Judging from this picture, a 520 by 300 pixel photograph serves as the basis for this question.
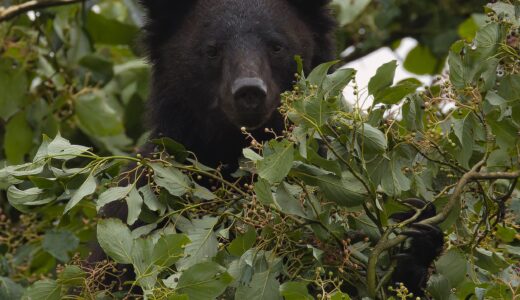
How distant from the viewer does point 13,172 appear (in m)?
4.18

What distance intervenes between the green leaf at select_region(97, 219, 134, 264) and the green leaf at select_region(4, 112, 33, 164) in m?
2.59

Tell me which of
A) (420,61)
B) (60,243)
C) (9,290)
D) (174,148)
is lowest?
(420,61)

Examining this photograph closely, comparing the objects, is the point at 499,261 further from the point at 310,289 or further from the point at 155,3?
the point at 155,3

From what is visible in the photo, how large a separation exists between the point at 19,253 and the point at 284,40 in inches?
71.0

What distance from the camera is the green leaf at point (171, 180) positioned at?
4206mm

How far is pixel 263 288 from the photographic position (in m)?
3.88

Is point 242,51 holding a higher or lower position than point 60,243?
higher

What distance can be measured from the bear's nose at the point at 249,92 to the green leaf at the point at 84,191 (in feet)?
3.67

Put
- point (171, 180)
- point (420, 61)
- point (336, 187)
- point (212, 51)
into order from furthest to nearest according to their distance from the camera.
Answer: point (420, 61), point (212, 51), point (171, 180), point (336, 187)

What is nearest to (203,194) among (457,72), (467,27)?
(457,72)

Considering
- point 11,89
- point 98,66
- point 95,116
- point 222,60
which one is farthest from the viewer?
point 98,66

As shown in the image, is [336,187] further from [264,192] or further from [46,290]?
[46,290]

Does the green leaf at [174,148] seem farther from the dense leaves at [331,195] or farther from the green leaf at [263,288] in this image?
the green leaf at [263,288]

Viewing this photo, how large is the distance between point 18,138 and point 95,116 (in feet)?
1.64
